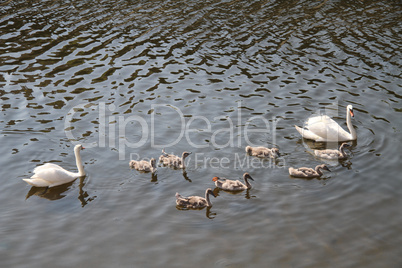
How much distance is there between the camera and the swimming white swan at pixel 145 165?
12.1 m

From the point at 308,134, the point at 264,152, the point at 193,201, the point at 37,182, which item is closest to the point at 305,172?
the point at 264,152

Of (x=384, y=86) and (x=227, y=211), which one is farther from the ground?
(x=384, y=86)

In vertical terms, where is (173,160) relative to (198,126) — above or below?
below

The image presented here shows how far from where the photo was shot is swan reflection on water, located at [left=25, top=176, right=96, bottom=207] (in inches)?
450

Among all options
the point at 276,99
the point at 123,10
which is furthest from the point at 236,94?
the point at 123,10

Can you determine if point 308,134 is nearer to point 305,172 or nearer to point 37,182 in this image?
point 305,172

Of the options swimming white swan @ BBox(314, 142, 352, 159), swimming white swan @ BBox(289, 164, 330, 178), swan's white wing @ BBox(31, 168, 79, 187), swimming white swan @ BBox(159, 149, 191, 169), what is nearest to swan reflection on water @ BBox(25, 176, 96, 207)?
swan's white wing @ BBox(31, 168, 79, 187)

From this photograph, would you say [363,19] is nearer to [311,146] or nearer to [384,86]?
[384,86]

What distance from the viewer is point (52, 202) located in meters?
11.4

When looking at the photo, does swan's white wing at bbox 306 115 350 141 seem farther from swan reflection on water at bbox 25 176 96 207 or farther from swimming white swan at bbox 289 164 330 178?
swan reflection on water at bbox 25 176 96 207

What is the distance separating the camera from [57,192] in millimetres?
11859

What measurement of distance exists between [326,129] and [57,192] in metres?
7.05

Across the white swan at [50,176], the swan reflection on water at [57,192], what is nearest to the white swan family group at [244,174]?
the white swan at [50,176]

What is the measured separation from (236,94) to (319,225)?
663 centimetres
